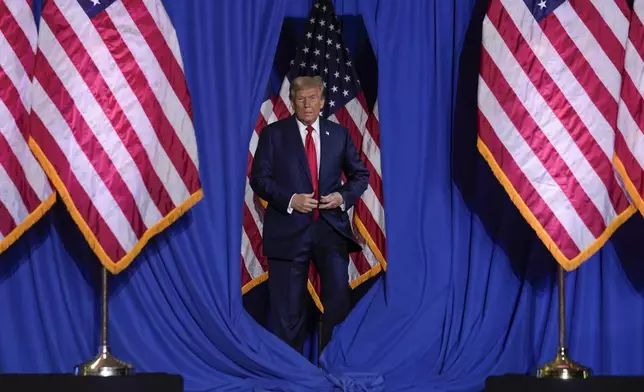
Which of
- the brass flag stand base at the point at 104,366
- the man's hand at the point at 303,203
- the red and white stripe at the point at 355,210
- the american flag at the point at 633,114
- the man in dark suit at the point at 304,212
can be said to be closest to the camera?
the brass flag stand base at the point at 104,366

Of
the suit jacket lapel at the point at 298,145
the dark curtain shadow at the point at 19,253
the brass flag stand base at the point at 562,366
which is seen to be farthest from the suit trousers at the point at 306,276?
the dark curtain shadow at the point at 19,253

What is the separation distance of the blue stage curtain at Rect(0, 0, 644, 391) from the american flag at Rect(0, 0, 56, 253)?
1.00ft

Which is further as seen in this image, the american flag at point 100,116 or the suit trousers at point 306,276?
the suit trousers at point 306,276

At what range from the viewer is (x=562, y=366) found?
5.68m

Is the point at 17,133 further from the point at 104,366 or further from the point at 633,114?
the point at 633,114

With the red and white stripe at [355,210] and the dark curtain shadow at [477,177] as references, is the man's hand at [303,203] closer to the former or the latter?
the red and white stripe at [355,210]

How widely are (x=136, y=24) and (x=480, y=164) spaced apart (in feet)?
6.42

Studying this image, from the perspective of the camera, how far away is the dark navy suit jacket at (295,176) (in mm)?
6125

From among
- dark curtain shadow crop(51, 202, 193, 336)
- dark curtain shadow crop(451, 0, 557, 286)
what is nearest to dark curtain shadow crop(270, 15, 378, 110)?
dark curtain shadow crop(451, 0, 557, 286)

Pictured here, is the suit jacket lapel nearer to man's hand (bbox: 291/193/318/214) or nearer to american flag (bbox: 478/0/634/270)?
man's hand (bbox: 291/193/318/214)

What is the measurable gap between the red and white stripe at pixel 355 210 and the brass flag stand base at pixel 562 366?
3.86 ft

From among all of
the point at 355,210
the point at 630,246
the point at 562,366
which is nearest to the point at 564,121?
the point at 630,246

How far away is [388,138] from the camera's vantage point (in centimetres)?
641

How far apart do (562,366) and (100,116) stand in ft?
7.93
